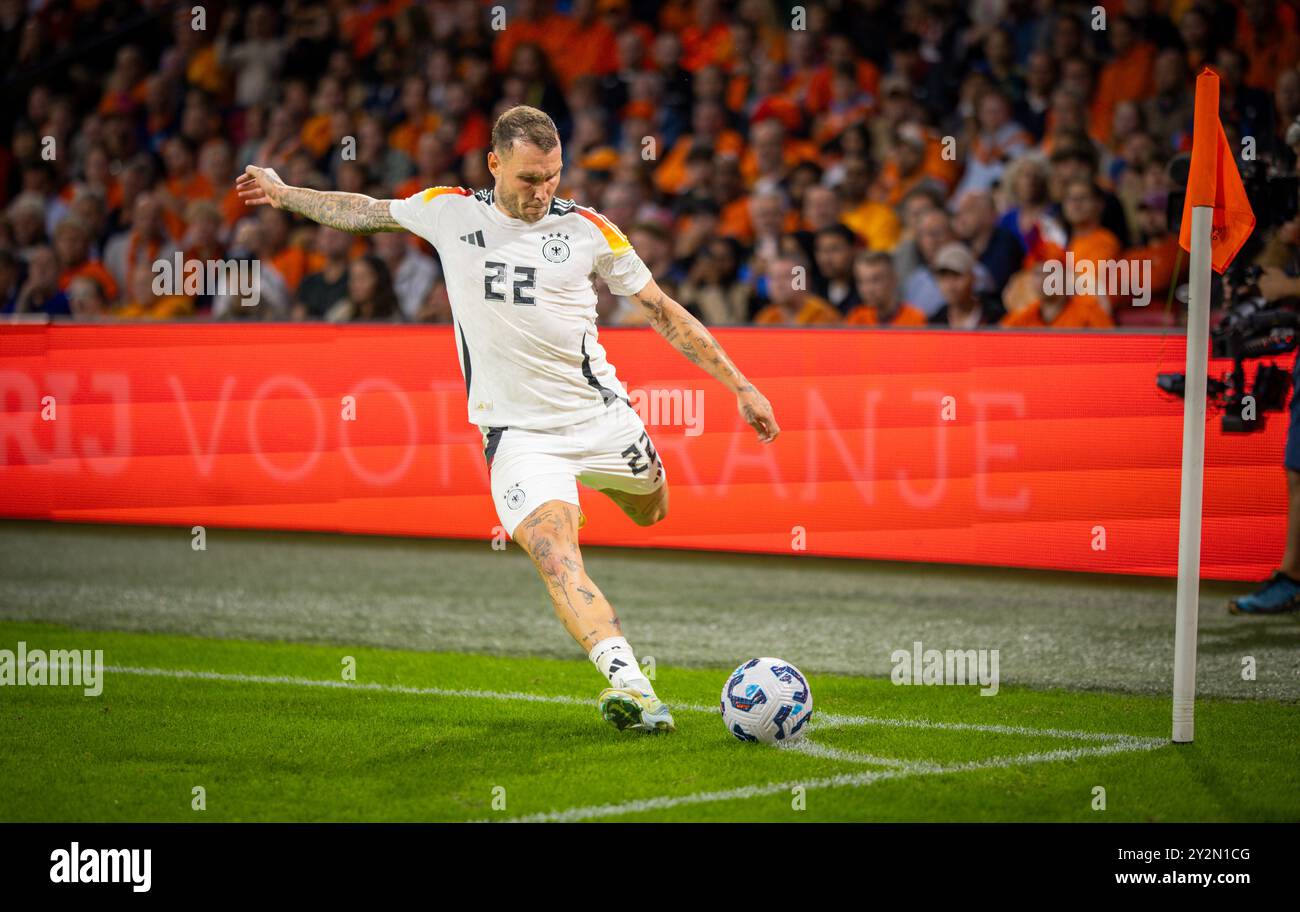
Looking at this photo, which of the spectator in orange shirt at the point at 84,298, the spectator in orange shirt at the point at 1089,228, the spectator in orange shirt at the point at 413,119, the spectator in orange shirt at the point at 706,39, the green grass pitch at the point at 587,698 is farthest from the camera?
the spectator in orange shirt at the point at 413,119

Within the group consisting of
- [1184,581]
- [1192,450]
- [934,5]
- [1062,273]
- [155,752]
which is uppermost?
[934,5]

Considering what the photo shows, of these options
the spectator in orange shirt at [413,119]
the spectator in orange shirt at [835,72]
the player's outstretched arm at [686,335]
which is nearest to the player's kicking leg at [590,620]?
the player's outstretched arm at [686,335]

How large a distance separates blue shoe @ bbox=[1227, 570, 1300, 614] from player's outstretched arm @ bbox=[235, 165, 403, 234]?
513cm

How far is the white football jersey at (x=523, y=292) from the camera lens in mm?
6562

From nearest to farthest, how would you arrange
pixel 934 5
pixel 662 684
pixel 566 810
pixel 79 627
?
1. pixel 566 810
2. pixel 662 684
3. pixel 79 627
4. pixel 934 5

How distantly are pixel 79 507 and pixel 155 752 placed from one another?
6.75 meters

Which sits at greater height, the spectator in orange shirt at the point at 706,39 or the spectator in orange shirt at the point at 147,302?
the spectator in orange shirt at the point at 706,39

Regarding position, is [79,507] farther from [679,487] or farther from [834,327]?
[834,327]

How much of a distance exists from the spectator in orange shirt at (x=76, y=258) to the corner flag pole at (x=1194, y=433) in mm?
11682

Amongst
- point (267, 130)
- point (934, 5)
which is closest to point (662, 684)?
point (934, 5)

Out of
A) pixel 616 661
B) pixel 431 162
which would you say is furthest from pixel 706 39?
pixel 616 661

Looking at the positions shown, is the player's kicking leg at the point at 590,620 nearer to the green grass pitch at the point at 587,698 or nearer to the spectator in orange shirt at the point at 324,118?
the green grass pitch at the point at 587,698

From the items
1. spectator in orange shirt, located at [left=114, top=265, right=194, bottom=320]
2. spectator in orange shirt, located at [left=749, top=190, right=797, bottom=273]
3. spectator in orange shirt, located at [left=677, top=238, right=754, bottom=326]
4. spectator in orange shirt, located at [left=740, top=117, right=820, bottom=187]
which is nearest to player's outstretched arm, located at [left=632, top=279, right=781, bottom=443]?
spectator in orange shirt, located at [left=677, top=238, right=754, bottom=326]

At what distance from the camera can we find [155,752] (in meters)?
6.32
